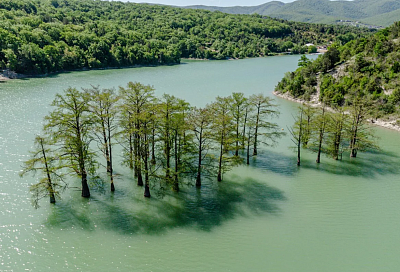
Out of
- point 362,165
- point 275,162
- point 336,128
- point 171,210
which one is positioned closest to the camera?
point 171,210

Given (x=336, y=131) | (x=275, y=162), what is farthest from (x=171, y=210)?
(x=336, y=131)

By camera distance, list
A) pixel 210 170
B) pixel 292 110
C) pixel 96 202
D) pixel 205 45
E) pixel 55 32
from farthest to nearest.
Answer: pixel 205 45 → pixel 55 32 → pixel 292 110 → pixel 210 170 → pixel 96 202

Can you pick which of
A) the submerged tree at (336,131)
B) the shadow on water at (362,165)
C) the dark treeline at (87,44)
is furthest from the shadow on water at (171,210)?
the dark treeline at (87,44)

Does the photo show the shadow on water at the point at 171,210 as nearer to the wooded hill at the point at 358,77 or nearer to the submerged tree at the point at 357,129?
the submerged tree at the point at 357,129

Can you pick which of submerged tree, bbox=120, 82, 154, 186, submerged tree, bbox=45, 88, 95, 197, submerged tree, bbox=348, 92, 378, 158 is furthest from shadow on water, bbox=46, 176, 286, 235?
submerged tree, bbox=348, 92, 378, 158

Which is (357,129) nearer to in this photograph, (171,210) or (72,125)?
(171,210)

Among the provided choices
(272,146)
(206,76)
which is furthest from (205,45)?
(272,146)

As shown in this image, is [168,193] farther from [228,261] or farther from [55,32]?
[55,32]
